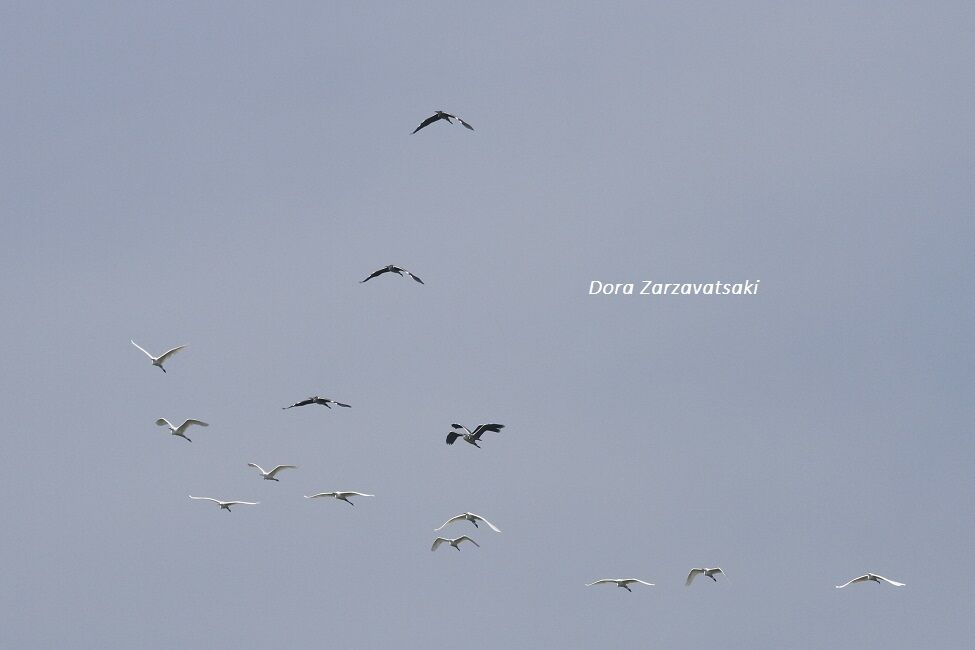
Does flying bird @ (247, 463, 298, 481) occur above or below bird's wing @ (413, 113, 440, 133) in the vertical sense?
below

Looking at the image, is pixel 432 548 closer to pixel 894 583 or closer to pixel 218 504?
pixel 218 504

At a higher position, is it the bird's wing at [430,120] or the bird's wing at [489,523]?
the bird's wing at [430,120]

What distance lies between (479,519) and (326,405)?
572 inches

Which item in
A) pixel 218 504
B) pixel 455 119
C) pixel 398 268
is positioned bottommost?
pixel 218 504

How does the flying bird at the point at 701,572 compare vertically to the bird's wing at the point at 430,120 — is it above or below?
below

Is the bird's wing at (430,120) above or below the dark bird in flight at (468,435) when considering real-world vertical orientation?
above

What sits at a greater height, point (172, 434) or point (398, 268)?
point (398, 268)

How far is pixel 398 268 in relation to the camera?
5492 inches

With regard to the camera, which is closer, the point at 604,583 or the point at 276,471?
the point at 276,471

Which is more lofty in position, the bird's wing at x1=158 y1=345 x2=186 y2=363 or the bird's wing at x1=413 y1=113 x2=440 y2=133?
the bird's wing at x1=413 y1=113 x2=440 y2=133

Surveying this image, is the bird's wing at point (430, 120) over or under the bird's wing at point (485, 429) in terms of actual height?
over

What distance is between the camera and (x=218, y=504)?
5886 inches

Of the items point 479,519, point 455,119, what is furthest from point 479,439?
point 455,119

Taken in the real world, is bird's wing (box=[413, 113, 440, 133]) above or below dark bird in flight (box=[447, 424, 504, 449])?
above
